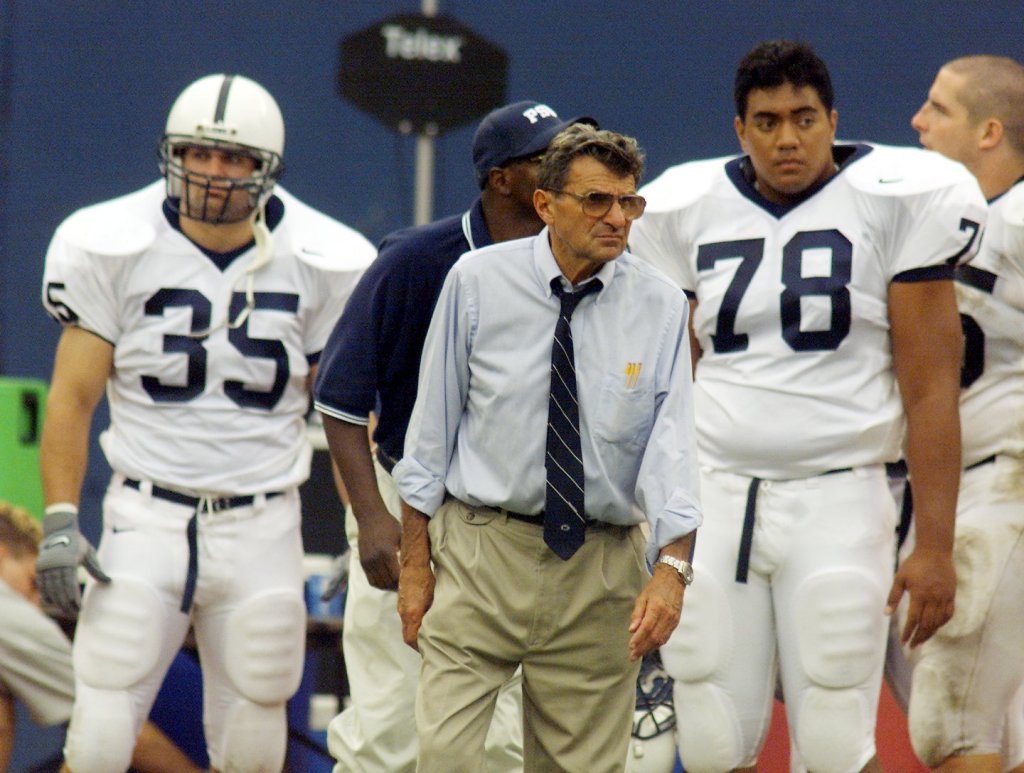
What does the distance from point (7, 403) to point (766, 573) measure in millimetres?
2572

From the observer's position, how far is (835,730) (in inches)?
137

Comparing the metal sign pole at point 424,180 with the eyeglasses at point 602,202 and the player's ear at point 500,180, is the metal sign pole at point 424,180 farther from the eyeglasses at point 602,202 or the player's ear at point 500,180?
the eyeglasses at point 602,202

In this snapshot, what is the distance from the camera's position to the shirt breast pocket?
3133 millimetres

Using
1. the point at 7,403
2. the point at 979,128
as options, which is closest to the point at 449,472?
the point at 979,128

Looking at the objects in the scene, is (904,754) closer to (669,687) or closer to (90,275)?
(669,687)

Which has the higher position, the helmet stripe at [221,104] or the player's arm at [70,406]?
the helmet stripe at [221,104]

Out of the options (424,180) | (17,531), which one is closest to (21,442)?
(17,531)

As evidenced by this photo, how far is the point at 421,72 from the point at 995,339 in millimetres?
2631

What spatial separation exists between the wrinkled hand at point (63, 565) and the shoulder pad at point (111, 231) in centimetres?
64

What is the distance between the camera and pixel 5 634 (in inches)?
158

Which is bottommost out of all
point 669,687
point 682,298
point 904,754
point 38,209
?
point 904,754

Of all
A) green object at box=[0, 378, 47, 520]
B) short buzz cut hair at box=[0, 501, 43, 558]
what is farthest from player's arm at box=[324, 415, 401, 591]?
green object at box=[0, 378, 47, 520]

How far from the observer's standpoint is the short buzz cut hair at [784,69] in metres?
3.66

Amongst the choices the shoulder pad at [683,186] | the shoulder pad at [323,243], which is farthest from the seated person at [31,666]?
the shoulder pad at [683,186]
